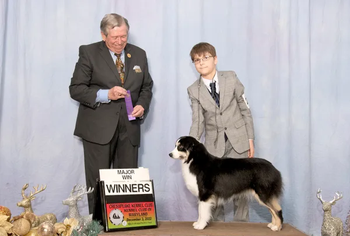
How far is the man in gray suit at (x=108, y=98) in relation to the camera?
129 inches

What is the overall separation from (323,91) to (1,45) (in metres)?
2.97

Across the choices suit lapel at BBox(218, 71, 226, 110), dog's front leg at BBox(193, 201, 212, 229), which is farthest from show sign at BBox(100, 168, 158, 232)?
suit lapel at BBox(218, 71, 226, 110)

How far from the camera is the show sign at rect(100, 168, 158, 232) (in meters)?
2.83

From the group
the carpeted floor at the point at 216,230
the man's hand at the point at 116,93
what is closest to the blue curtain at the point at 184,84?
the man's hand at the point at 116,93

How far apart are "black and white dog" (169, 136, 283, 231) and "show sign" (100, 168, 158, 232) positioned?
34 centimetres

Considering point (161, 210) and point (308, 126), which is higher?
point (308, 126)

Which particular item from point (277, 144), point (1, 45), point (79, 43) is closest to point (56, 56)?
point (79, 43)

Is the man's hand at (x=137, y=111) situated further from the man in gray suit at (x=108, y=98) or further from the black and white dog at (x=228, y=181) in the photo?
the black and white dog at (x=228, y=181)

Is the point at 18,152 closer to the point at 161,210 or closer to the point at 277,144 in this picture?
the point at 161,210

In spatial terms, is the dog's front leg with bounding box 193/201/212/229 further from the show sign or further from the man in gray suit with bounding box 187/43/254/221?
the man in gray suit with bounding box 187/43/254/221

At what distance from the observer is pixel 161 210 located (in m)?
3.84

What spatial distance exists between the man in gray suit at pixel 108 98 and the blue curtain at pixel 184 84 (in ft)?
1.49

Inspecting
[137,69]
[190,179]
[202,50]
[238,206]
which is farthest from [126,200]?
[202,50]

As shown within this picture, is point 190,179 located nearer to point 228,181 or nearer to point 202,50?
point 228,181
